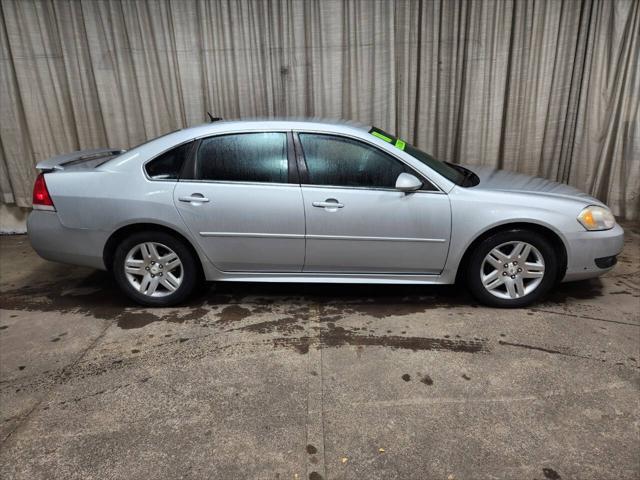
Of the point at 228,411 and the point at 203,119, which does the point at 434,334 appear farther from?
the point at 203,119

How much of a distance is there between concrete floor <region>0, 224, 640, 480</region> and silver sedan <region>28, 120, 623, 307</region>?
1.13 feet

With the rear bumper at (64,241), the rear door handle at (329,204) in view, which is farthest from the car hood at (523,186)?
the rear bumper at (64,241)

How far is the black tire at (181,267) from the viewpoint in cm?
344

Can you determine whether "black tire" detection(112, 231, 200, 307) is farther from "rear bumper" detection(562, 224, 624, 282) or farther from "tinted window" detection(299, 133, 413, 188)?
"rear bumper" detection(562, 224, 624, 282)

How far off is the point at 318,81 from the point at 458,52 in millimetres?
1576

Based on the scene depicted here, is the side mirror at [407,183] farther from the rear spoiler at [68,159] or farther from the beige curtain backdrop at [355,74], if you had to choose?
the rear spoiler at [68,159]

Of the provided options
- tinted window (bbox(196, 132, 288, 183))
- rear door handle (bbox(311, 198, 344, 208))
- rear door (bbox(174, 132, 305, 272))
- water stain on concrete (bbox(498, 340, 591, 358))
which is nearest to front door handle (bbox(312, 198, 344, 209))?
rear door handle (bbox(311, 198, 344, 208))

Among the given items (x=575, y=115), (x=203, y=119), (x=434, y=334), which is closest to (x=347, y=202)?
(x=434, y=334)

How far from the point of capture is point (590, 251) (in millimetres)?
3330

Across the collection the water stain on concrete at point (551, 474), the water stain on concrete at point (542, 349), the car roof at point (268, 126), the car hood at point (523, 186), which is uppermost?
the car roof at point (268, 126)

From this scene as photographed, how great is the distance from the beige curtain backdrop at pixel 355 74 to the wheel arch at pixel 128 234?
2291 millimetres

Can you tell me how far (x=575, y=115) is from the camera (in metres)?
5.19

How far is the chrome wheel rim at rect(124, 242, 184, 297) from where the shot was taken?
3.48 m

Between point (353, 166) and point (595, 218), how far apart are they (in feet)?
5.88
